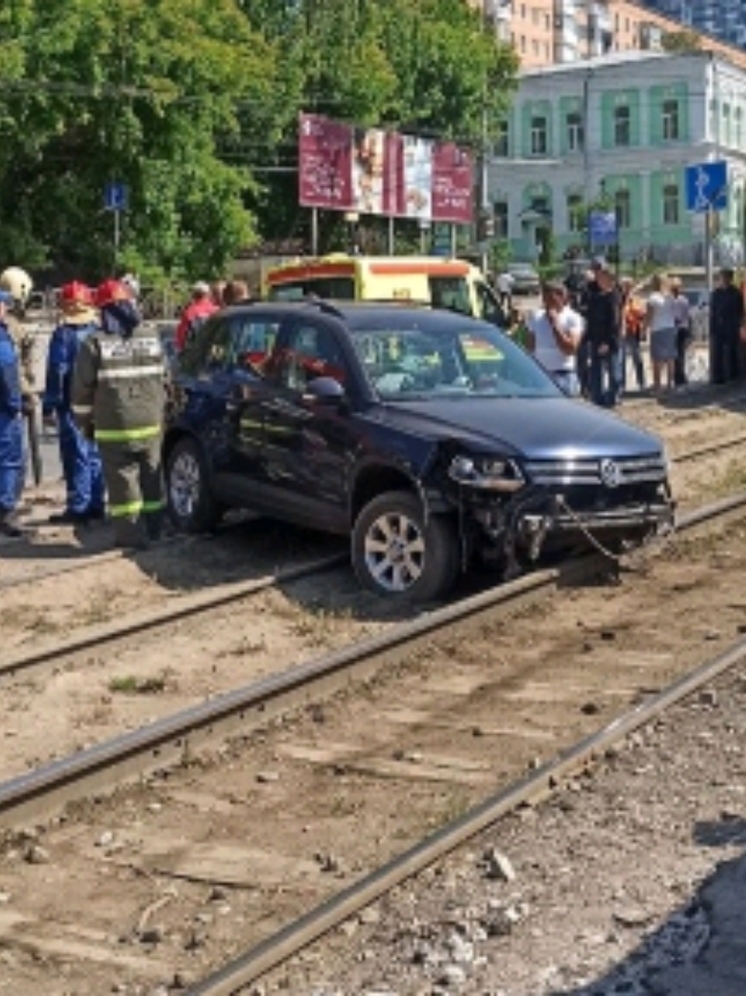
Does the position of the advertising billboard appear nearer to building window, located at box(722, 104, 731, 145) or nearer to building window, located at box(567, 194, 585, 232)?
building window, located at box(567, 194, 585, 232)

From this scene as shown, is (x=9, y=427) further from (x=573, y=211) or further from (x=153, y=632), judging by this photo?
(x=573, y=211)

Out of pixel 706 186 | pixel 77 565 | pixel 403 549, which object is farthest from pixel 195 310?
pixel 706 186

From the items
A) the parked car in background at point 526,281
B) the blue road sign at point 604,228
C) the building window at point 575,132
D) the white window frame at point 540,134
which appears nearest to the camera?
the blue road sign at point 604,228

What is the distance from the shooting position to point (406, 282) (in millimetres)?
20531

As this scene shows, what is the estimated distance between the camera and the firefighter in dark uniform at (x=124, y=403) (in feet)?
42.4

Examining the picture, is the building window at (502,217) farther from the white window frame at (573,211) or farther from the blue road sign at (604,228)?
the blue road sign at (604,228)

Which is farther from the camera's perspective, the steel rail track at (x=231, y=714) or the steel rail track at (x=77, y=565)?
the steel rail track at (x=77, y=565)

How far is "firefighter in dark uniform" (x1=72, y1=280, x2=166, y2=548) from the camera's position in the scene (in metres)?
12.9

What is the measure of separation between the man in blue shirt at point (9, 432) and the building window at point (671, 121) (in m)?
81.5

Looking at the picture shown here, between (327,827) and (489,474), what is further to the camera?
(489,474)

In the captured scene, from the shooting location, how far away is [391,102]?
255 feet

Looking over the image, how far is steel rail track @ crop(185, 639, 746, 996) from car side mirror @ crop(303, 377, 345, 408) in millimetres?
3508

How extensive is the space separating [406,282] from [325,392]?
864 centimetres

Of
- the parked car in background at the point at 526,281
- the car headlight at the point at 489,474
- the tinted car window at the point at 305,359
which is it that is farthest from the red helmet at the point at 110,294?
the parked car in background at the point at 526,281
